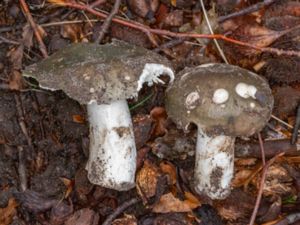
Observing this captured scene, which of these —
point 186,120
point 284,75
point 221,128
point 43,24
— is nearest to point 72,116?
point 43,24

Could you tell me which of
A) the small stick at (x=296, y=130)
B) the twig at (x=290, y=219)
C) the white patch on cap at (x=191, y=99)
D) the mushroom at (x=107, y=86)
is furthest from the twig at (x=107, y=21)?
the twig at (x=290, y=219)

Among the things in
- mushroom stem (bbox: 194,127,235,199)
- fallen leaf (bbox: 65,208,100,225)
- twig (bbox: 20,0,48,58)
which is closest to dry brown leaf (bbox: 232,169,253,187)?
mushroom stem (bbox: 194,127,235,199)

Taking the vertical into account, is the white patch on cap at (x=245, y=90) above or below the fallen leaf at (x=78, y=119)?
above

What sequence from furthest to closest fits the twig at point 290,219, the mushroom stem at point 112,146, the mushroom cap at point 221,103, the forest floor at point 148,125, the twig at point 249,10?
the twig at point 249,10
the forest floor at point 148,125
the twig at point 290,219
the mushroom stem at point 112,146
the mushroom cap at point 221,103

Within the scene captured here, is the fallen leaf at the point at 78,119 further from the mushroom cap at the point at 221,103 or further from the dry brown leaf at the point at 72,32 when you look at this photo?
the mushroom cap at the point at 221,103

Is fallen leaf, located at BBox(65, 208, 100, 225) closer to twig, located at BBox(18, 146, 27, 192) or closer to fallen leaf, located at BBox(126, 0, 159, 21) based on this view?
twig, located at BBox(18, 146, 27, 192)

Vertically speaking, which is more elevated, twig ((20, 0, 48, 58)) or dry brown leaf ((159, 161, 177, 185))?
twig ((20, 0, 48, 58))

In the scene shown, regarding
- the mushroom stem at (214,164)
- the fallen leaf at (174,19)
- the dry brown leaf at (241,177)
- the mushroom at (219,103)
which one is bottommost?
the dry brown leaf at (241,177)
